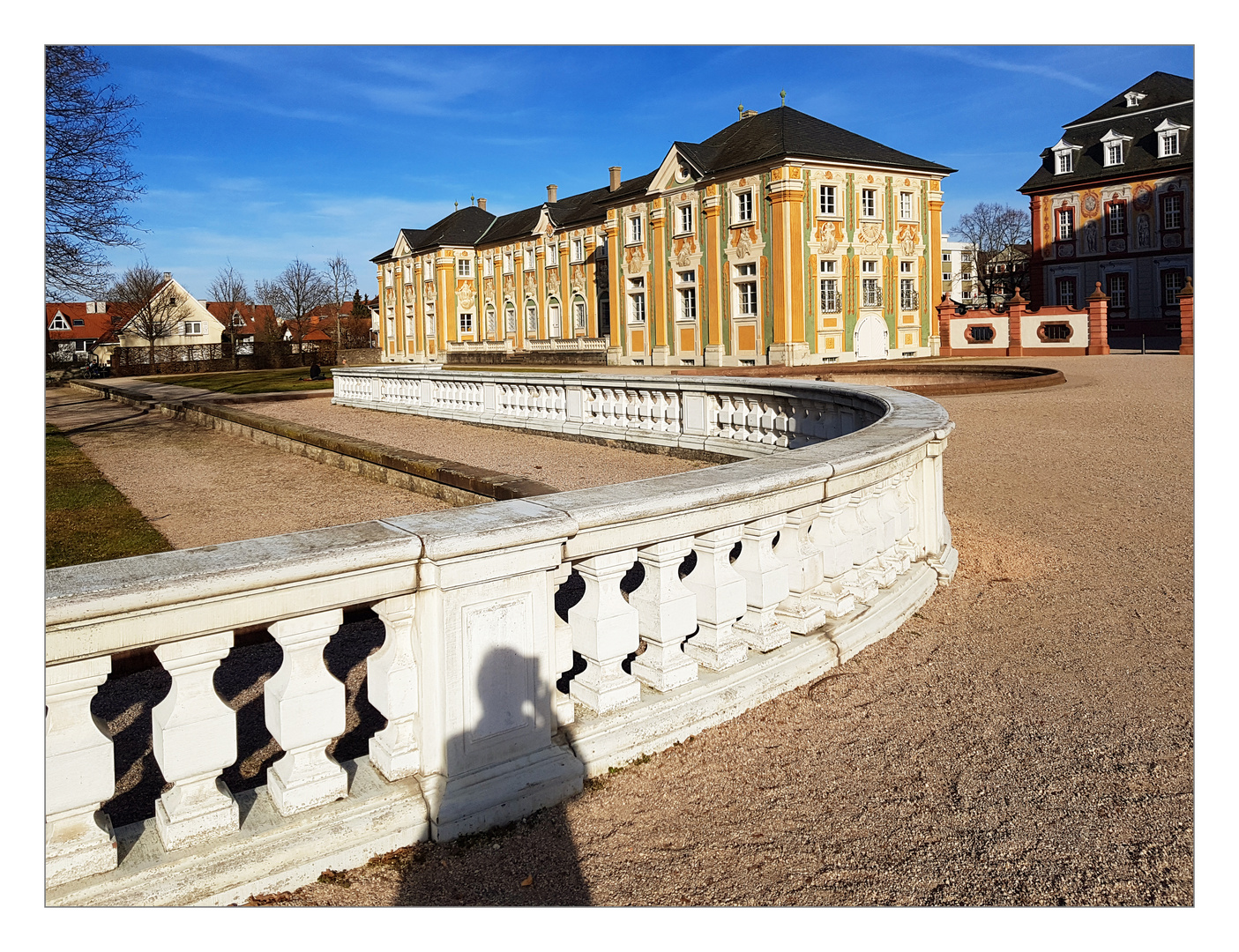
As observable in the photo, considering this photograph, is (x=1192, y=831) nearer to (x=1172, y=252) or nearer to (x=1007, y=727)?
(x=1007, y=727)

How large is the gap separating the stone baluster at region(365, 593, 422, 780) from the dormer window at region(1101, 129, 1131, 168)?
171 ft

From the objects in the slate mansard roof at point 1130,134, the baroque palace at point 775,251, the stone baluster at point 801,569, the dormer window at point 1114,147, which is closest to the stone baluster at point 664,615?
the stone baluster at point 801,569

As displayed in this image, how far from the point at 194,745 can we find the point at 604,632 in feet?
4.06

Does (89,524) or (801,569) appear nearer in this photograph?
(801,569)

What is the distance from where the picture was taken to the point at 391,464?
1073 cm

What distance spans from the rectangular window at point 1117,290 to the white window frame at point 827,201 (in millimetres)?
20623

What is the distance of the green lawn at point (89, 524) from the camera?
23.7ft

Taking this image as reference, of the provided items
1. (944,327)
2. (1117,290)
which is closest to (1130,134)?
(1117,290)

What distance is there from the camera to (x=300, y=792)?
95.8 inches

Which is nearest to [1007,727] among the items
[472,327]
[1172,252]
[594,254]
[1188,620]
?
[1188,620]

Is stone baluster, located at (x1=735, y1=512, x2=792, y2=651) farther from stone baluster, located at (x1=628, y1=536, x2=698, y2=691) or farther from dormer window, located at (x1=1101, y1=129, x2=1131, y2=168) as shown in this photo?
dormer window, located at (x1=1101, y1=129, x2=1131, y2=168)

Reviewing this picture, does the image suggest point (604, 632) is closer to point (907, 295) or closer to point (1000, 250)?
point (907, 295)

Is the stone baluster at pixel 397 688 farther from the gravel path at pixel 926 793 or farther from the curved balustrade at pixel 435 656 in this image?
the gravel path at pixel 926 793

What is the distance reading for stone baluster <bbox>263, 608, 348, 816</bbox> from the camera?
7.75ft
